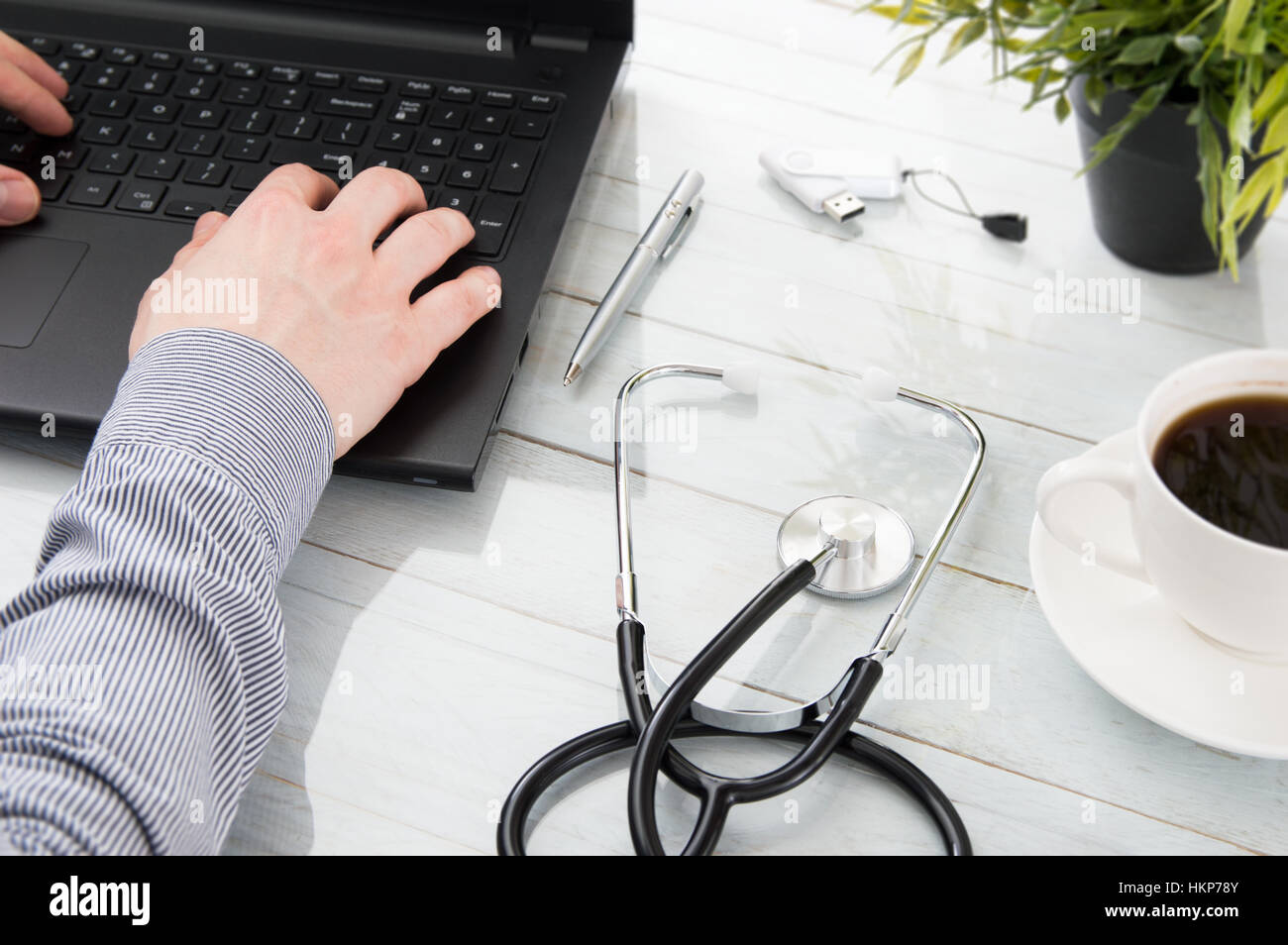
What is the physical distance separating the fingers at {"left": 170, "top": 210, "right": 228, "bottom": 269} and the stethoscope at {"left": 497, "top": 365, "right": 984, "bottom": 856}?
303 millimetres

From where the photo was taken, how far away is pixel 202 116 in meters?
0.77

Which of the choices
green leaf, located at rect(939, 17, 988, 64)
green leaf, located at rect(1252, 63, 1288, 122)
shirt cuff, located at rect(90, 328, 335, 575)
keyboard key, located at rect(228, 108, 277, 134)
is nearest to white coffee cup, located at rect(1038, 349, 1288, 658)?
green leaf, located at rect(1252, 63, 1288, 122)

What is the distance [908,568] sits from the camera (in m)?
0.59

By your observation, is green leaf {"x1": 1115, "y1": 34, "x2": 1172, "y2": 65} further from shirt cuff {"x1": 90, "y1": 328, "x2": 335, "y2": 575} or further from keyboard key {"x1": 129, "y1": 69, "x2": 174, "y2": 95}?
keyboard key {"x1": 129, "y1": 69, "x2": 174, "y2": 95}

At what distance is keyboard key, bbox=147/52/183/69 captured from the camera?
804mm

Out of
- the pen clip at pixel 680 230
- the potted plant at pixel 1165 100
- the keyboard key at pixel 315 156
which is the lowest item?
the pen clip at pixel 680 230

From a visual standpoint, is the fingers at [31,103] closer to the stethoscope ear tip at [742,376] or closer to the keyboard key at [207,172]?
the keyboard key at [207,172]

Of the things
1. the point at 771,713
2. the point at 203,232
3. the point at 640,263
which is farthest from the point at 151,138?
the point at 771,713

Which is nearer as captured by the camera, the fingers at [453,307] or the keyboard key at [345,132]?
the fingers at [453,307]

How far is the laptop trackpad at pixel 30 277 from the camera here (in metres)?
0.65

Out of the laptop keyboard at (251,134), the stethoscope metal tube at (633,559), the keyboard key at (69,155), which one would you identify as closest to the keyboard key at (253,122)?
the laptop keyboard at (251,134)

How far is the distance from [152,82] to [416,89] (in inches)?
7.7

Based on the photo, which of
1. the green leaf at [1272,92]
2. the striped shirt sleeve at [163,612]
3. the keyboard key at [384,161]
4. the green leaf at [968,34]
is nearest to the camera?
the striped shirt sleeve at [163,612]
